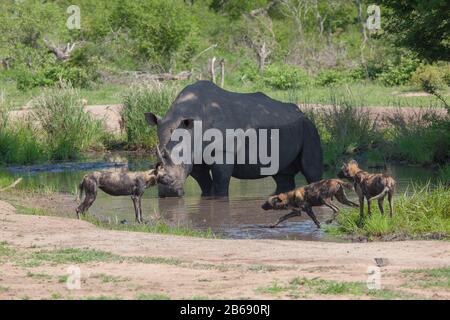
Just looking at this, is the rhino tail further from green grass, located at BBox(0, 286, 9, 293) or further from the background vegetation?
green grass, located at BBox(0, 286, 9, 293)

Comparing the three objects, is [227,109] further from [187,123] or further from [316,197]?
[316,197]

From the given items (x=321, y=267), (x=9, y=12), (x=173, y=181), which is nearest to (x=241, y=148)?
(x=173, y=181)

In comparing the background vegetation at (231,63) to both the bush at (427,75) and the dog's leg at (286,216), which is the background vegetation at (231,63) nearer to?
the bush at (427,75)

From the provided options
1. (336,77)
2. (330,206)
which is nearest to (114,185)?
(330,206)

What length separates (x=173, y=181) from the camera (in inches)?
666

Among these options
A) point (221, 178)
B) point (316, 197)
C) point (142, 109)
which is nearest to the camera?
point (316, 197)

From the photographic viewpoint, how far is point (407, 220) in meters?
13.6

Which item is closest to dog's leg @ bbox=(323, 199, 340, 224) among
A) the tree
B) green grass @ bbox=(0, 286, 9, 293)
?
the tree

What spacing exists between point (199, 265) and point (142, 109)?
1655 cm

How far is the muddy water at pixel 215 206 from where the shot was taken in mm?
14930

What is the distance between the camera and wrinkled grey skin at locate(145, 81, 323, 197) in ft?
57.5
